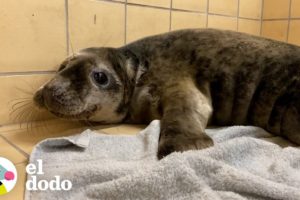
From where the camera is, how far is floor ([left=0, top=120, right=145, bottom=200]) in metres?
0.83

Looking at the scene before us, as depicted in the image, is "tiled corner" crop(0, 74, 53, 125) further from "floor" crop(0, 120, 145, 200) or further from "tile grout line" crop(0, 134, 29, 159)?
"tile grout line" crop(0, 134, 29, 159)

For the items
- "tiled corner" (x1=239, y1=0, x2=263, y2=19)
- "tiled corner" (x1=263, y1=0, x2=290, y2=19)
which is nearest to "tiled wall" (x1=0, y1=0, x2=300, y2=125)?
"tiled corner" (x1=239, y1=0, x2=263, y2=19)

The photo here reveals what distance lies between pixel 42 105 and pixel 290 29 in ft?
5.57

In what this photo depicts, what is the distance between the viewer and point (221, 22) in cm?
195

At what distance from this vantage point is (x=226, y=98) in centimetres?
108

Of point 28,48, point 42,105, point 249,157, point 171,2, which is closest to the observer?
point 249,157

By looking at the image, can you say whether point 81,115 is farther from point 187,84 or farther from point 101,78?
point 187,84

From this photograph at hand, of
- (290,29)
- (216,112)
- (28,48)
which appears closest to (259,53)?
(216,112)

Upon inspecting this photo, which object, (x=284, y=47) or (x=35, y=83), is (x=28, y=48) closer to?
(x=35, y=83)

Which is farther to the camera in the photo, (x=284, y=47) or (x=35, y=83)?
(x=35, y=83)

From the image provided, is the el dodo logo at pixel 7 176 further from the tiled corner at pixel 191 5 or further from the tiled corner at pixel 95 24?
the tiled corner at pixel 191 5

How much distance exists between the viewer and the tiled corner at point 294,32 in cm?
207

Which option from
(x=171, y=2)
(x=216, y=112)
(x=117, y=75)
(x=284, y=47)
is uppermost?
(x=171, y=2)

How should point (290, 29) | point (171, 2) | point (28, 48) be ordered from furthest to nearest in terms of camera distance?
point (290, 29) → point (171, 2) → point (28, 48)
